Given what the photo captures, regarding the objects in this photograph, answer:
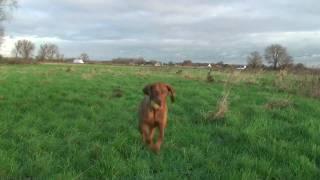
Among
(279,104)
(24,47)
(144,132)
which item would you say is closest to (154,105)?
(144,132)

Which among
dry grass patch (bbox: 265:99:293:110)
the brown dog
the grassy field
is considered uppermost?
the brown dog

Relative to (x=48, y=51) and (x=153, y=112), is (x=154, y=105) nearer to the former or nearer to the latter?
(x=153, y=112)

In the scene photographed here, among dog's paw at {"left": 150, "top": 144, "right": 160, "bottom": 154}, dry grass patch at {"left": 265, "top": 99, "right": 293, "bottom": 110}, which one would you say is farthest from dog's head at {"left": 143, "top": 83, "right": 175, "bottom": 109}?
dry grass patch at {"left": 265, "top": 99, "right": 293, "bottom": 110}

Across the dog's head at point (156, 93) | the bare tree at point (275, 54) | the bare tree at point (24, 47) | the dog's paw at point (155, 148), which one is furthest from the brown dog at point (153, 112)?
the bare tree at point (24, 47)

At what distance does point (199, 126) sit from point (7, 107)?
5.66 meters

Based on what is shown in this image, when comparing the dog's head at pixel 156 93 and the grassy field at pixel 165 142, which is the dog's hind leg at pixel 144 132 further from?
the dog's head at pixel 156 93

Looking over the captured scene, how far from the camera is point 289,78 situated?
22.1 m

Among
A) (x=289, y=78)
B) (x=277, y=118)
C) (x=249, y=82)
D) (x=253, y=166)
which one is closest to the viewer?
(x=253, y=166)

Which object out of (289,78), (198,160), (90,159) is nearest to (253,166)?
(198,160)

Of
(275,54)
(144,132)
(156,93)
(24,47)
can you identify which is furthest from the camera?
(24,47)

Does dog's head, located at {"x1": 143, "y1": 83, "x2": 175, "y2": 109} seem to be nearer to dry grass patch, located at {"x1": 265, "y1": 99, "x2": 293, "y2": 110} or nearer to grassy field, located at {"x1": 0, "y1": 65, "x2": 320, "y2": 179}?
grassy field, located at {"x1": 0, "y1": 65, "x2": 320, "y2": 179}

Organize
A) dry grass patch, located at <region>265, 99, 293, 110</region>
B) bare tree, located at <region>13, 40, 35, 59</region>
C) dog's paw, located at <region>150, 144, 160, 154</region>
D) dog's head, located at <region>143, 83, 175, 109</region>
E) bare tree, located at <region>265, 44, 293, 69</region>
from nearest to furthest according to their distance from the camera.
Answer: dog's paw, located at <region>150, 144, 160, 154</region>, dog's head, located at <region>143, 83, 175, 109</region>, dry grass patch, located at <region>265, 99, 293, 110</region>, bare tree, located at <region>265, 44, 293, 69</region>, bare tree, located at <region>13, 40, 35, 59</region>

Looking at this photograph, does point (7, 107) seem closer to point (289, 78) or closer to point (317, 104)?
point (317, 104)

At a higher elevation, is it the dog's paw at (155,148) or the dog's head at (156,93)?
the dog's head at (156,93)
